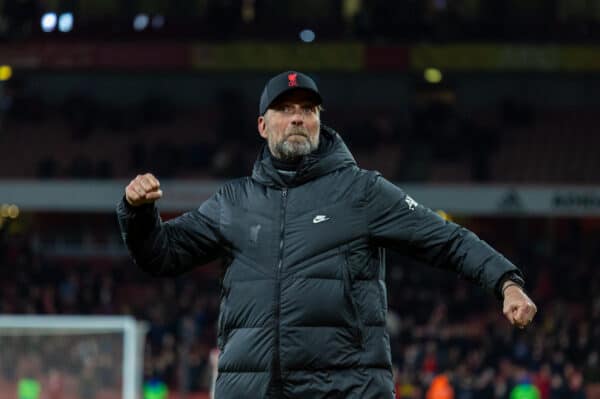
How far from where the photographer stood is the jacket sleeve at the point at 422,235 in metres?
3.94

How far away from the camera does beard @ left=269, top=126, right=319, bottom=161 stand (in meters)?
4.03

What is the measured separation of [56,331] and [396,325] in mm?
10768

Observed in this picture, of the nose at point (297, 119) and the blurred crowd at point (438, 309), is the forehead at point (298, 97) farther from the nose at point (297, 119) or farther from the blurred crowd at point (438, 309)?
the blurred crowd at point (438, 309)

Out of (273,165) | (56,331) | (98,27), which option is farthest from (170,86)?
(273,165)

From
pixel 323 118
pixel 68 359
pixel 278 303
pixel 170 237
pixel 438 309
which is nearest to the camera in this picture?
pixel 278 303

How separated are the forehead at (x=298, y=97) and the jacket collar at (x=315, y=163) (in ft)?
0.44

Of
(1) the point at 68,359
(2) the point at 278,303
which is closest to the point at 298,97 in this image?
(2) the point at 278,303

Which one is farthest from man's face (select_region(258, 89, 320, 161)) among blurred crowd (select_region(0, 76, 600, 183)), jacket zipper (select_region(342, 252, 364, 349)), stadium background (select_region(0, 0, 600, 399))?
blurred crowd (select_region(0, 76, 600, 183))

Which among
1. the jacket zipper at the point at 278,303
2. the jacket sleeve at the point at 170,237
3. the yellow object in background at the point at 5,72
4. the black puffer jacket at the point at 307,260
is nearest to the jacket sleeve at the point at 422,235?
the black puffer jacket at the point at 307,260

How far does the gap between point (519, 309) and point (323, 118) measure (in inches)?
901

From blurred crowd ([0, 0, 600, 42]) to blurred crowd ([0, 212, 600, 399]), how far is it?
354cm

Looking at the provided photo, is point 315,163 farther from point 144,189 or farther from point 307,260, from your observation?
point 144,189

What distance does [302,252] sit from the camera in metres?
3.96

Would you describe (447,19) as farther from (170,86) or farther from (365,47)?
(170,86)
